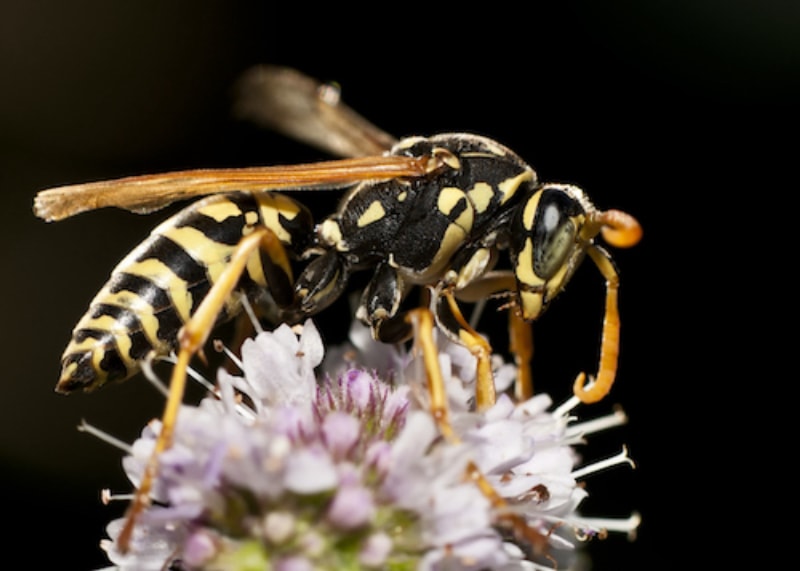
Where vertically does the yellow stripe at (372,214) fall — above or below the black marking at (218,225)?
above

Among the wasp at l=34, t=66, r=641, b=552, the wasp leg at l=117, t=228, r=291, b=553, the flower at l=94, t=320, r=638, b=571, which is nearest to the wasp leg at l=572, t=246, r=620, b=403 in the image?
the wasp at l=34, t=66, r=641, b=552

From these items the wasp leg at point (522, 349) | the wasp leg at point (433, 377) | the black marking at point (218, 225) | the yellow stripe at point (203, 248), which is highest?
the black marking at point (218, 225)

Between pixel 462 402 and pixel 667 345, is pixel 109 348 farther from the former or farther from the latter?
pixel 667 345

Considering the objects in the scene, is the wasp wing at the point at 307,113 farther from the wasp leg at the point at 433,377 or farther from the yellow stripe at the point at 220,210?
the wasp leg at the point at 433,377

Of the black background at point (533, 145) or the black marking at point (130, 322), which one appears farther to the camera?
the black background at point (533, 145)

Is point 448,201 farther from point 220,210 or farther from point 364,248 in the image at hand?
point 220,210

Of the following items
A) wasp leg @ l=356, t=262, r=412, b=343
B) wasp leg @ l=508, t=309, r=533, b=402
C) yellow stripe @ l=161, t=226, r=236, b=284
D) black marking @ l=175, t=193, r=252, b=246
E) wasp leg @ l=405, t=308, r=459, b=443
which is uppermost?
black marking @ l=175, t=193, r=252, b=246

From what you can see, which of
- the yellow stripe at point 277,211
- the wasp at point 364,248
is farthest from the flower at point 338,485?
the yellow stripe at point 277,211

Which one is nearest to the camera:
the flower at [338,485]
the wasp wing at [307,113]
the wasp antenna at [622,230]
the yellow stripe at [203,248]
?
the flower at [338,485]

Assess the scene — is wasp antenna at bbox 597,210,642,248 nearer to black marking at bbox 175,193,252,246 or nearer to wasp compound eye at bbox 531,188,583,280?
wasp compound eye at bbox 531,188,583,280
